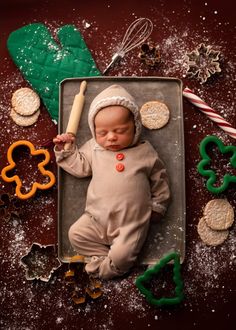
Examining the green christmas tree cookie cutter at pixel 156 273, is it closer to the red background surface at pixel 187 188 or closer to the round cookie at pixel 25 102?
the red background surface at pixel 187 188

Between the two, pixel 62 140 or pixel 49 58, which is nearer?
pixel 62 140

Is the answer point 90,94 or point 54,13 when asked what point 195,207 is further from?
point 54,13

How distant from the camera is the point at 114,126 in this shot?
5.57ft

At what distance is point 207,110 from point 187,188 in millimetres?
295

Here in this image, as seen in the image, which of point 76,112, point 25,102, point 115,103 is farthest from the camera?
point 25,102

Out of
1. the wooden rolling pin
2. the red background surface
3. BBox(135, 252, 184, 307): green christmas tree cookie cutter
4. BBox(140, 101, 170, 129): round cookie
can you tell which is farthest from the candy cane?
BBox(135, 252, 184, 307): green christmas tree cookie cutter

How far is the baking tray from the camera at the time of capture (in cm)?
182

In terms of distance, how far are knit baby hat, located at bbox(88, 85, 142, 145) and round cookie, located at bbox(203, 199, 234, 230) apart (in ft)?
1.21

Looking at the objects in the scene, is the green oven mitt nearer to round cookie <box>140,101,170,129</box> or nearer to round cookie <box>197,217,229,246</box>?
round cookie <box>140,101,170,129</box>

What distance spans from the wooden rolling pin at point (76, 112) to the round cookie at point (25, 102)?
0.60ft

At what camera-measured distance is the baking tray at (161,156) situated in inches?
71.6

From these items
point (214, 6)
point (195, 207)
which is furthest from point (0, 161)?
point (214, 6)

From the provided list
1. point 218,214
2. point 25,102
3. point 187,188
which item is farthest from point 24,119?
point 218,214

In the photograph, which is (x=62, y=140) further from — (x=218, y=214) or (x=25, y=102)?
(x=218, y=214)
